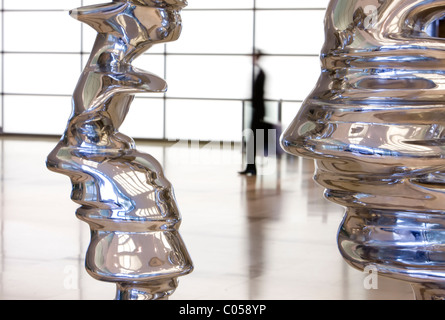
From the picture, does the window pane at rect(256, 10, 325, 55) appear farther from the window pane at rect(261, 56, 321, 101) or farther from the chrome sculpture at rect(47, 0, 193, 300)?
the chrome sculpture at rect(47, 0, 193, 300)

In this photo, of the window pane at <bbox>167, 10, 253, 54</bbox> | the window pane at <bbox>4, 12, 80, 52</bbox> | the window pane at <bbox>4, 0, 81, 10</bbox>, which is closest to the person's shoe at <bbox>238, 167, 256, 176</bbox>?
the window pane at <bbox>167, 10, 253, 54</bbox>

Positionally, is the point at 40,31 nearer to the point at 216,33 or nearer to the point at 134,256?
the point at 216,33

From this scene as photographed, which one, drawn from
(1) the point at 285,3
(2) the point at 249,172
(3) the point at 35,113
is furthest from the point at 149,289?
(3) the point at 35,113

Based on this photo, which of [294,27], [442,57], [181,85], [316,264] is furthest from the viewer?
[181,85]

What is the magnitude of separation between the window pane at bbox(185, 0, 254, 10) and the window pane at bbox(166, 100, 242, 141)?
1510mm

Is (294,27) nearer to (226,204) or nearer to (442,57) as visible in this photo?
(226,204)

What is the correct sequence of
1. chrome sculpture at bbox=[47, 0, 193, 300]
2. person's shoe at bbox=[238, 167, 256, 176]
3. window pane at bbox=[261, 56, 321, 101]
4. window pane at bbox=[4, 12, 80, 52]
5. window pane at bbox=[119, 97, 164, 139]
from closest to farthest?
chrome sculpture at bbox=[47, 0, 193, 300]
person's shoe at bbox=[238, 167, 256, 176]
window pane at bbox=[261, 56, 321, 101]
window pane at bbox=[119, 97, 164, 139]
window pane at bbox=[4, 12, 80, 52]

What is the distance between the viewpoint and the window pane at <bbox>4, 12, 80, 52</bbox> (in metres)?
12.6

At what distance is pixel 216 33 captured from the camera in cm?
1195

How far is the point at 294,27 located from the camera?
37.9 ft

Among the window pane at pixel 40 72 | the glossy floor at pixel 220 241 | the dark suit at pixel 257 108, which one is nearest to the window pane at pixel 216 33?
the window pane at pixel 40 72

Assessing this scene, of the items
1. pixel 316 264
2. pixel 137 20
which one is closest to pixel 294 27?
pixel 316 264

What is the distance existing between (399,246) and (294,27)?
11539 millimetres

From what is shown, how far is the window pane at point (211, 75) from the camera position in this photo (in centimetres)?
1193
